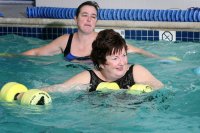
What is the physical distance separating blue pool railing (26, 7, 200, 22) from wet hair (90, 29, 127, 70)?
4.96 meters

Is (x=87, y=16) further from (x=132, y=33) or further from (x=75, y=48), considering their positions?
(x=132, y=33)

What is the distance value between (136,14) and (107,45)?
18.4ft

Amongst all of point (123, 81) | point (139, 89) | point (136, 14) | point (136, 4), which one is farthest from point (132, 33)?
point (139, 89)

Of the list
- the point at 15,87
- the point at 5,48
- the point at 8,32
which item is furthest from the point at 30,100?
the point at 8,32

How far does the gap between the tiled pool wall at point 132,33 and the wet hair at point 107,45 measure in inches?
183

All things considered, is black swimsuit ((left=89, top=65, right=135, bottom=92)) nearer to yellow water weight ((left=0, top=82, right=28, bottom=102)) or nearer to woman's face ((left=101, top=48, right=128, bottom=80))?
woman's face ((left=101, top=48, right=128, bottom=80))

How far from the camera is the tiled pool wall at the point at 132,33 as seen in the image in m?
8.84

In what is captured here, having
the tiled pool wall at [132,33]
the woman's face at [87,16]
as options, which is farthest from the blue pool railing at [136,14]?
the woman's face at [87,16]

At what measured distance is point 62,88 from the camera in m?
4.64

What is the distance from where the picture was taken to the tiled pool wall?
8.84m

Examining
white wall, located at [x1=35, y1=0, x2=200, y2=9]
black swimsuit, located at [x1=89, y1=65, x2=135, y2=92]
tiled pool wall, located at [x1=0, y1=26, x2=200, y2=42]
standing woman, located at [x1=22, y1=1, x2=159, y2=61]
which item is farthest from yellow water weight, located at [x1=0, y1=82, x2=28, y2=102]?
white wall, located at [x1=35, y1=0, x2=200, y2=9]

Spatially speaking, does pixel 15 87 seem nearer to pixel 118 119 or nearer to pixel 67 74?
pixel 118 119

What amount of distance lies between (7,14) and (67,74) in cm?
642

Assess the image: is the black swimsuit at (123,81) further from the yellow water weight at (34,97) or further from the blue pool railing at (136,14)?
the blue pool railing at (136,14)
